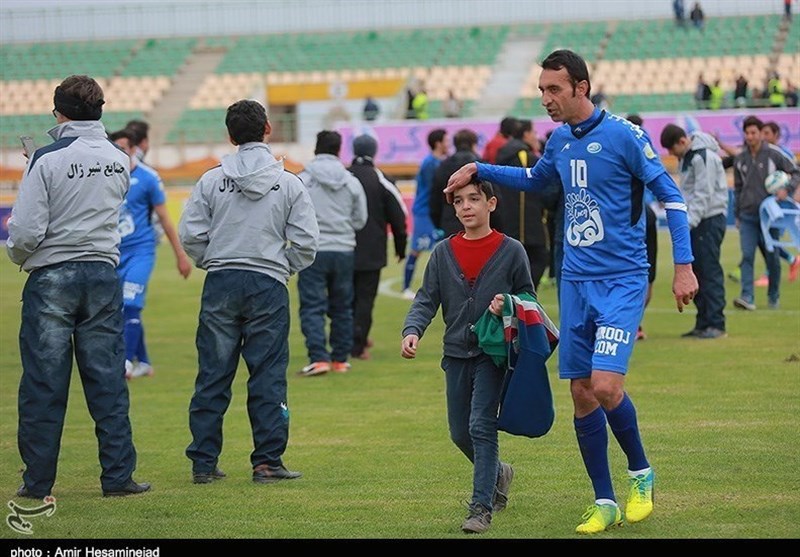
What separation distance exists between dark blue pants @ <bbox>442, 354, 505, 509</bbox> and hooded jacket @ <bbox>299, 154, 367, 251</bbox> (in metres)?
5.88

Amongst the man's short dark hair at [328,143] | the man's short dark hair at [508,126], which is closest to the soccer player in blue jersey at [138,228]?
the man's short dark hair at [328,143]

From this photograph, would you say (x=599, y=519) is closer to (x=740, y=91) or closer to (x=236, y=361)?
(x=236, y=361)

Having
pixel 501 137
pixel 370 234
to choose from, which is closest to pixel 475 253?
pixel 370 234

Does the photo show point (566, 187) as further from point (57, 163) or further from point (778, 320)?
point (778, 320)

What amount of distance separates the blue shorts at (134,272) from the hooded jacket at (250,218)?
4.00 meters

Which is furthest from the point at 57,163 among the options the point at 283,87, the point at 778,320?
the point at 283,87

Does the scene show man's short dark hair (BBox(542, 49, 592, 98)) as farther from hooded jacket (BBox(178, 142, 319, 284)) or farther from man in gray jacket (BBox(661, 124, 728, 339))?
man in gray jacket (BBox(661, 124, 728, 339))

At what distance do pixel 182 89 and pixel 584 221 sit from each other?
44424 millimetres

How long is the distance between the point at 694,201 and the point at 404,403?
13.7 ft

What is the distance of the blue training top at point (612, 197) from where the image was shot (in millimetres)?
6406

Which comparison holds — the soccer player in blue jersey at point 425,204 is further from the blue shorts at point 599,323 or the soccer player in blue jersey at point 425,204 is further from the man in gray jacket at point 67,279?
the blue shorts at point 599,323

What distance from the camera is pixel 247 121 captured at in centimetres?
804

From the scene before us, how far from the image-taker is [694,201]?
13516 millimetres

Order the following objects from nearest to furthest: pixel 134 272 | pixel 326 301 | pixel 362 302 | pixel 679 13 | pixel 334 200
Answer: pixel 134 272 < pixel 334 200 < pixel 326 301 < pixel 362 302 < pixel 679 13
